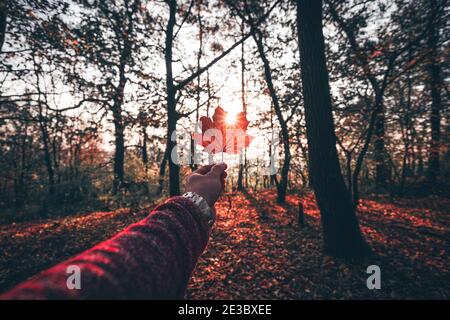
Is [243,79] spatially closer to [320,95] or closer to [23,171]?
[320,95]

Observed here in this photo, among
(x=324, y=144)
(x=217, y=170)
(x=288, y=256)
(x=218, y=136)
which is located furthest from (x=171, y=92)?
(x=217, y=170)

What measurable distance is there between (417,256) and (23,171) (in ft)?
90.1

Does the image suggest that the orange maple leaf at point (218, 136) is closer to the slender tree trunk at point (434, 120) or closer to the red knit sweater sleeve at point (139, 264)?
the red knit sweater sleeve at point (139, 264)

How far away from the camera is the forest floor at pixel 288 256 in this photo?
13.7 ft

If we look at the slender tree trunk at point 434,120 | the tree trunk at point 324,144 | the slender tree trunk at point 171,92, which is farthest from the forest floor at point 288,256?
the slender tree trunk at point 434,120

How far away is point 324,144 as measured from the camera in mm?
4785

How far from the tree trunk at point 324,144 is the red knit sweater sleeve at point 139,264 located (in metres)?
4.48

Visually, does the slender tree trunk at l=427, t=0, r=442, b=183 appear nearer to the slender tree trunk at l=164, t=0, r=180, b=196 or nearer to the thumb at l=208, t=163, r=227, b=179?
the slender tree trunk at l=164, t=0, r=180, b=196

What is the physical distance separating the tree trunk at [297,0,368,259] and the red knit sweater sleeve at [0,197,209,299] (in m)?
4.48

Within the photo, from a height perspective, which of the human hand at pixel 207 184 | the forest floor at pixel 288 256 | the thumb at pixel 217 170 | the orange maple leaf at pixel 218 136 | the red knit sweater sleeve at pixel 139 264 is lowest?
the forest floor at pixel 288 256

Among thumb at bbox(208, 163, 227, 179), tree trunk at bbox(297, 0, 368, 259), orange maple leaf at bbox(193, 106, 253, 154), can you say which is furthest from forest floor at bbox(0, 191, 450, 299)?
thumb at bbox(208, 163, 227, 179)

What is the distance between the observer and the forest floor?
417 centimetres

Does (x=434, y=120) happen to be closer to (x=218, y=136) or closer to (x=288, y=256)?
(x=288, y=256)

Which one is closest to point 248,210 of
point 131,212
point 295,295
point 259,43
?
point 131,212
